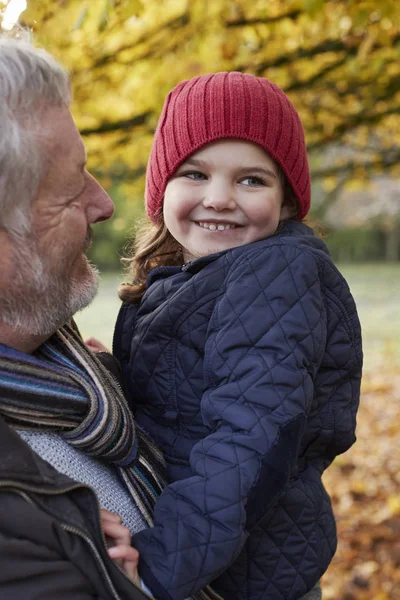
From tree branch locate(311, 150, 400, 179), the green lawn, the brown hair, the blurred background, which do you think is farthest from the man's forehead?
the green lawn

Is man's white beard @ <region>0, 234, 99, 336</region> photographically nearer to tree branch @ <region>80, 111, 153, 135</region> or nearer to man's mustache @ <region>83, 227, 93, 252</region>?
man's mustache @ <region>83, 227, 93, 252</region>

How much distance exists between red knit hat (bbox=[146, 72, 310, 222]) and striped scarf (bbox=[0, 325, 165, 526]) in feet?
2.05

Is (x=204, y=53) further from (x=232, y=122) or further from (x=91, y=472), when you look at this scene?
(x=91, y=472)

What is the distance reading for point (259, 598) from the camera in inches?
80.7

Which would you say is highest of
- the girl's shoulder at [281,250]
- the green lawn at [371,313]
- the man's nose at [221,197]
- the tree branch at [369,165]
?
the man's nose at [221,197]

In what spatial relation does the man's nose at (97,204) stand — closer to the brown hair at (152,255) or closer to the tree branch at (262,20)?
the brown hair at (152,255)

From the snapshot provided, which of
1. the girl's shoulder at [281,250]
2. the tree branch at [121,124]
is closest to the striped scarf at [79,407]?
the girl's shoulder at [281,250]

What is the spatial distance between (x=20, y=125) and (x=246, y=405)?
809 millimetres

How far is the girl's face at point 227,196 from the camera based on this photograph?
215cm

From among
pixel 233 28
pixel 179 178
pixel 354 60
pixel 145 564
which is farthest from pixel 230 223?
pixel 354 60

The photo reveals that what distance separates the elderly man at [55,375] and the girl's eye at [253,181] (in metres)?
0.42

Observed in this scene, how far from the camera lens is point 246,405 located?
177cm

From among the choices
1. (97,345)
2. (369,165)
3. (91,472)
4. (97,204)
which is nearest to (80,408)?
(91,472)

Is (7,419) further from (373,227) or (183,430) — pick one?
(373,227)
